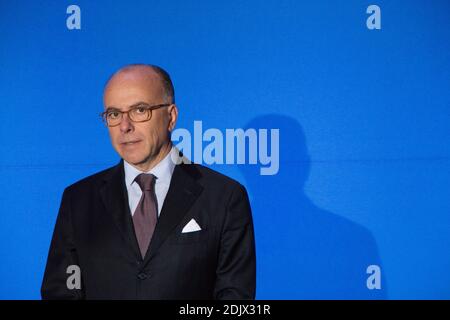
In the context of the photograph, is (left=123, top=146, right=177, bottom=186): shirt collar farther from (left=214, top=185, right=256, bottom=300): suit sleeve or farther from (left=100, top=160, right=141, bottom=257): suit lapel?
(left=214, top=185, right=256, bottom=300): suit sleeve

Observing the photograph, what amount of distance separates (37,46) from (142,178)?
1.01 metres

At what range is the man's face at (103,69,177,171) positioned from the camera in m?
1.67

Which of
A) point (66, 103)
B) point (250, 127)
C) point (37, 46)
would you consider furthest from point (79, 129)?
point (250, 127)

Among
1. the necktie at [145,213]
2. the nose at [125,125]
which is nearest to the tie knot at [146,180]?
the necktie at [145,213]

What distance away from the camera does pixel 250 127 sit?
2.35m

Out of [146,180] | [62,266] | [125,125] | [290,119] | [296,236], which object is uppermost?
[290,119]

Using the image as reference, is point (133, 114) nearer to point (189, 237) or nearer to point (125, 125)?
point (125, 125)

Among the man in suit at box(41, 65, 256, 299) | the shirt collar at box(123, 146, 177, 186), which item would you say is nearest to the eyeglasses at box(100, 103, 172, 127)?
the man in suit at box(41, 65, 256, 299)

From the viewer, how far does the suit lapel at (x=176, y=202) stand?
163 cm

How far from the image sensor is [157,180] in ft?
5.74

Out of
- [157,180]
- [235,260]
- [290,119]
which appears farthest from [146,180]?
[290,119]

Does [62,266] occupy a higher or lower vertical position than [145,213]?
lower

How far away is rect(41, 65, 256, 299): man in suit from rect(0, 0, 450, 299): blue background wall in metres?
0.61

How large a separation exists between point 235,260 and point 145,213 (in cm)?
31
